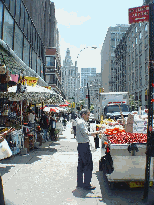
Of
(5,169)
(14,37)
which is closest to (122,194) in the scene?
(5,169)

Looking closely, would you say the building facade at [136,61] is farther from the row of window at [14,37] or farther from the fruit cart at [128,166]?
the fruit cart at [128,166]

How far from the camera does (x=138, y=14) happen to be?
16.4 ft

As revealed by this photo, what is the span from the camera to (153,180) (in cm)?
525

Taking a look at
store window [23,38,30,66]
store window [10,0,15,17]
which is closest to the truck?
store window [23,38,30,66]

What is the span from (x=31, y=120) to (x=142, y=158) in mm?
8548

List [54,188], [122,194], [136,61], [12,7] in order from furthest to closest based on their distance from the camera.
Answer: [136,61]
[12,7]
[54,188]
[122,194]

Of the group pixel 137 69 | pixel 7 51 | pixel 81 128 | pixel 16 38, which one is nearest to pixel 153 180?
pixel 81 128

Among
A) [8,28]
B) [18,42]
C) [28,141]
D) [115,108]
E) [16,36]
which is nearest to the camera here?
[28,141]

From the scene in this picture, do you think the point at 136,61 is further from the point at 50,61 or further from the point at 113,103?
the point at 113,103

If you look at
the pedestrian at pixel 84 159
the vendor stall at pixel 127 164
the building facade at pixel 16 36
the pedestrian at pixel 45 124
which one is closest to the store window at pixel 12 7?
the building facade at pixel 16 36

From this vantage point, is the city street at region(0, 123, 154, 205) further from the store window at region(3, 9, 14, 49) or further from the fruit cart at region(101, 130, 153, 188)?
the store window at region(3, 9, 14, 49)

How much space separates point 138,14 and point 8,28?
1216 centimetres

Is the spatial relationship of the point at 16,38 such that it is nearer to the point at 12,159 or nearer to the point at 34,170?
the point at 12,159

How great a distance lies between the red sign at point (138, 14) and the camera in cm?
495
